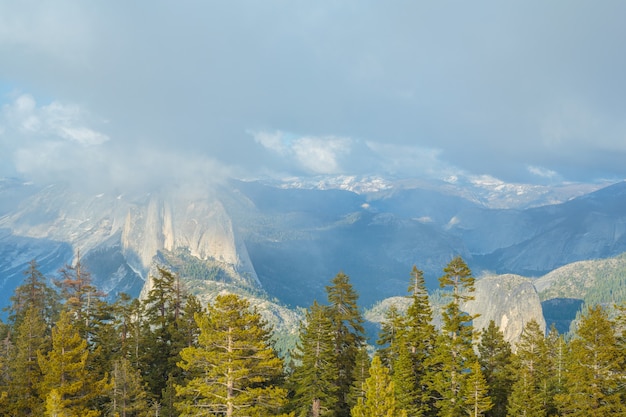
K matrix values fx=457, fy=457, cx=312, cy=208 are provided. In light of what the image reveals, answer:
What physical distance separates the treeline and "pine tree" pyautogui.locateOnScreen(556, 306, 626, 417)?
3.6 inches

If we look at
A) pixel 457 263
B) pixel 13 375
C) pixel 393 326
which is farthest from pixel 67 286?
pixel 457 263

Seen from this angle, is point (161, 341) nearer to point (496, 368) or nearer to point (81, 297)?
point (81, 297)

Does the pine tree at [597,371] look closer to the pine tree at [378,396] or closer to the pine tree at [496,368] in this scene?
the pine tree at [496,368]

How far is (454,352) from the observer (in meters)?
43.7

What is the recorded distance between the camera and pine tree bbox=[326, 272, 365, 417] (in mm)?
49812

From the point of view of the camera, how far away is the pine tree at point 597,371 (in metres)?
37.9

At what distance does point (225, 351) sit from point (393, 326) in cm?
2742

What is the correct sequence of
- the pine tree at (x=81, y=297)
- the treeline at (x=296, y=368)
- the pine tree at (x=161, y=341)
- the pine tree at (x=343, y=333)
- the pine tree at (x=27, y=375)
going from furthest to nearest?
1. the pine tree at (x=161, y=341)
2. the pine tree at (x=81, y=297)
3. the pine tree at (x=343, y=333)
4. the pine tree at (x=27, y=375)
5. the treeline at (x=296, y=368)

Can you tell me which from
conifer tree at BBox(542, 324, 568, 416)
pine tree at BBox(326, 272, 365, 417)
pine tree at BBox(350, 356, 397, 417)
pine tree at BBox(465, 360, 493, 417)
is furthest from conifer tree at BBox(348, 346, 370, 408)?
conifer tree at BBox(542, 324, 568, 416)

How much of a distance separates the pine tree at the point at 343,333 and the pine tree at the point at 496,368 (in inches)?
628

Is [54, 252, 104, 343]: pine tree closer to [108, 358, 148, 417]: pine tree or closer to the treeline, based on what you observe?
the treeline

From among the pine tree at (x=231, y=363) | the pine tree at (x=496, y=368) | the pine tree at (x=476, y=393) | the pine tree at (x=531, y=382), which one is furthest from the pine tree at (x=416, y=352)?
the pine tree at (x=231, y=363)

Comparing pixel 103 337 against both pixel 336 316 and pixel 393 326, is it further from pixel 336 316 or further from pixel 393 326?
pixel 393 326

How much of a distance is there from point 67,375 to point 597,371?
44786 millimetres
